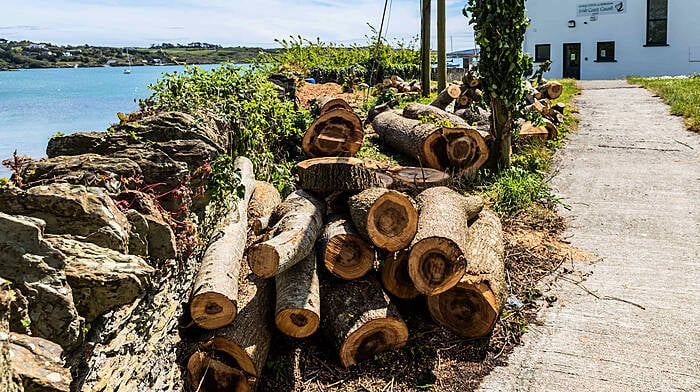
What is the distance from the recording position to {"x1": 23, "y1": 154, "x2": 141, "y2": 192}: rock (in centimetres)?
299

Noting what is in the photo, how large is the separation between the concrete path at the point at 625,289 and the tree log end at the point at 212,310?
72.7 inches

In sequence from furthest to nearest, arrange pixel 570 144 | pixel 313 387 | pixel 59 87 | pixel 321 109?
pixel 570 144 < pixel 321 109 < pixel 59 87 < pixel 313 387

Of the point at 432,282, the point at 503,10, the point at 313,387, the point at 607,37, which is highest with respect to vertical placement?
the point at 607,37

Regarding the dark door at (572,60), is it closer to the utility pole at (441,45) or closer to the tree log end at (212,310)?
the utility pole at (441,45)

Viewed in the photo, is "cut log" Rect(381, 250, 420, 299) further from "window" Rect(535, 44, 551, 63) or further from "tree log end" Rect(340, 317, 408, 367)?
"window" Rect(535, 44, 551, 63)

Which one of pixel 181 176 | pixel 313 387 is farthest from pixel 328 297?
pixel 181 176

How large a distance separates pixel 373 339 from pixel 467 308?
0.80 metres

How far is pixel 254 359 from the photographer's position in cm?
371

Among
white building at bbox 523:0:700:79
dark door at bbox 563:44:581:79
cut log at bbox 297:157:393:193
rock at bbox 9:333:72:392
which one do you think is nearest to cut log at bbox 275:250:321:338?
cut log at bbox 297:157:393:193

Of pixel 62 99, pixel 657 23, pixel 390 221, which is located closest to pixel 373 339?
pixel 390 221

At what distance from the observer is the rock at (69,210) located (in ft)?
8.30

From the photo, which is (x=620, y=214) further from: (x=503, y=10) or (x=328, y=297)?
(x=328, y=297)

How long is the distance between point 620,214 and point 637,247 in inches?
42.6

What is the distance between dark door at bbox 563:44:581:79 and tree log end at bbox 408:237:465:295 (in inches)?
1299
